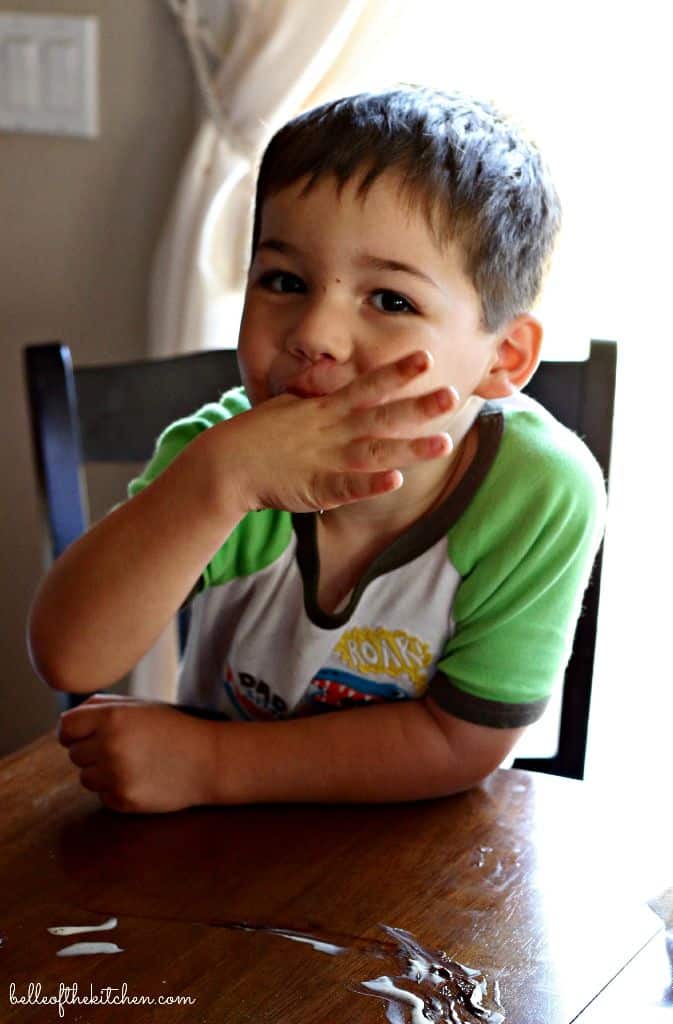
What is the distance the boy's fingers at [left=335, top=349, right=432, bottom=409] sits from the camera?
0.72m

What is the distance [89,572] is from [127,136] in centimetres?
112

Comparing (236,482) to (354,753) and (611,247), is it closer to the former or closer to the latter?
(354,753)

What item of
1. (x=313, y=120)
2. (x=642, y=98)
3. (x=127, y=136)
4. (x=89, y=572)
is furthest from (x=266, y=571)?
(x=127, y=136)

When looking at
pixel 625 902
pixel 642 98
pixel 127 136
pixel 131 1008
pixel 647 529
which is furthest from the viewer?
pixel 127 136

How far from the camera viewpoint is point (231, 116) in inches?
62.6

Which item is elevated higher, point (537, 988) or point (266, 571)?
point (266, 571)

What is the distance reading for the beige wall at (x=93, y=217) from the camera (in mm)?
1736

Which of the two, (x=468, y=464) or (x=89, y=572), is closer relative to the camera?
(x=89, y=572)

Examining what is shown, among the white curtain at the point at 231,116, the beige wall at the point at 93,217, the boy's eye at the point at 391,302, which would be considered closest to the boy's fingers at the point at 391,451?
the boy's eye at the point at 391,302

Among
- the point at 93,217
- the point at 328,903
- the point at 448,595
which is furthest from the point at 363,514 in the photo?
the point at 93,217

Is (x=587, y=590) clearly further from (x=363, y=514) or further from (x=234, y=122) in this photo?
(x=234, y=122)

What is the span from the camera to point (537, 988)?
1.98 feet

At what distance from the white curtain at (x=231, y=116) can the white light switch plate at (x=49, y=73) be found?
0.61 feet

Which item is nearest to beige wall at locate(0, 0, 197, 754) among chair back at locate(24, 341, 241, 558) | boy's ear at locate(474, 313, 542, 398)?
chair back at locate(24, 341, 241, 558)
